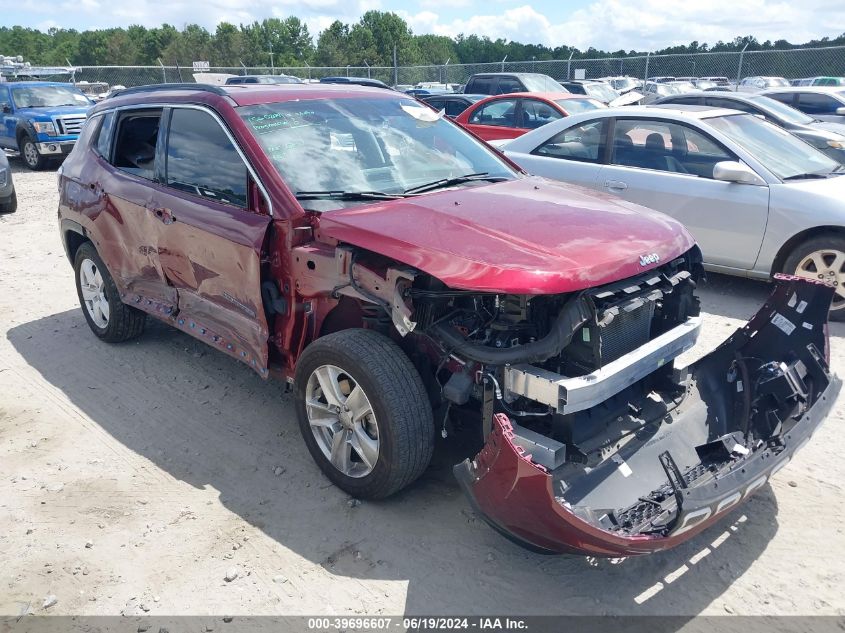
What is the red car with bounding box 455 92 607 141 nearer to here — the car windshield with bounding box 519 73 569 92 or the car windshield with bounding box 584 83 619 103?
the car windshield with bounding box 519 73 569 92

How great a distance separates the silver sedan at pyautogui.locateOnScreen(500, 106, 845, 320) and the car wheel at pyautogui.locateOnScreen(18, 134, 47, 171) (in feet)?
42.6

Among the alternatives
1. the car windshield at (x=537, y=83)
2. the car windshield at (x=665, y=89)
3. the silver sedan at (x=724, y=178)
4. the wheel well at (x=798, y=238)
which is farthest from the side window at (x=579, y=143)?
the car windshield at (x=665, y=89)

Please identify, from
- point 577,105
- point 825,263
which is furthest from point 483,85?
point 825,263

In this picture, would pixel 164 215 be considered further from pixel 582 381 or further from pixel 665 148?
pixel 665 148

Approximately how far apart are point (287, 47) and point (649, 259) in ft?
295

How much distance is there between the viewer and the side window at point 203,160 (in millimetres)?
3854

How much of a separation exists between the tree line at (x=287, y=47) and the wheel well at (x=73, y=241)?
34.8m

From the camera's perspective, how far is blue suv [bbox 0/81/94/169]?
15008mm

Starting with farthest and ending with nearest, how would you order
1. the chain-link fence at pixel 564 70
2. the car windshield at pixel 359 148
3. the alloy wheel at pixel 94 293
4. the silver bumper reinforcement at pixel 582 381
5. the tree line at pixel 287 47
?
the tree line at pixel 287 47, the chain-link fence at pixel 564 70, the alloy wheel at pixel 94 293, the car windshield at pixel 359 148, the silver bumper reinforcement at pixel 582 381

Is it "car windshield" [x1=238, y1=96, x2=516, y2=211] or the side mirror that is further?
the side mirror

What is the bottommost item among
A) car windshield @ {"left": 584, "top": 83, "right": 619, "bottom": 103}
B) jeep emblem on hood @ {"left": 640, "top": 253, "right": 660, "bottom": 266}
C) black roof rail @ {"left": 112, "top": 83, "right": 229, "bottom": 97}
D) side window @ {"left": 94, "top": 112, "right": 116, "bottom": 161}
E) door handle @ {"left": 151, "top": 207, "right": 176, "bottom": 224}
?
car windshield @ {"left": 584, "top": 83, "right": 619, "bottom": 103}

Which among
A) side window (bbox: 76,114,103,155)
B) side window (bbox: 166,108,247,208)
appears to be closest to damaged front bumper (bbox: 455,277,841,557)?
side window (bbox: 166,108,247,208)

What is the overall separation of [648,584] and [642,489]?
0.42 meters

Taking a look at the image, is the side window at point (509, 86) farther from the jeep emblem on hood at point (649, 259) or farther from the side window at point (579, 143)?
the jeep emblem on hood at point (649, 259)
